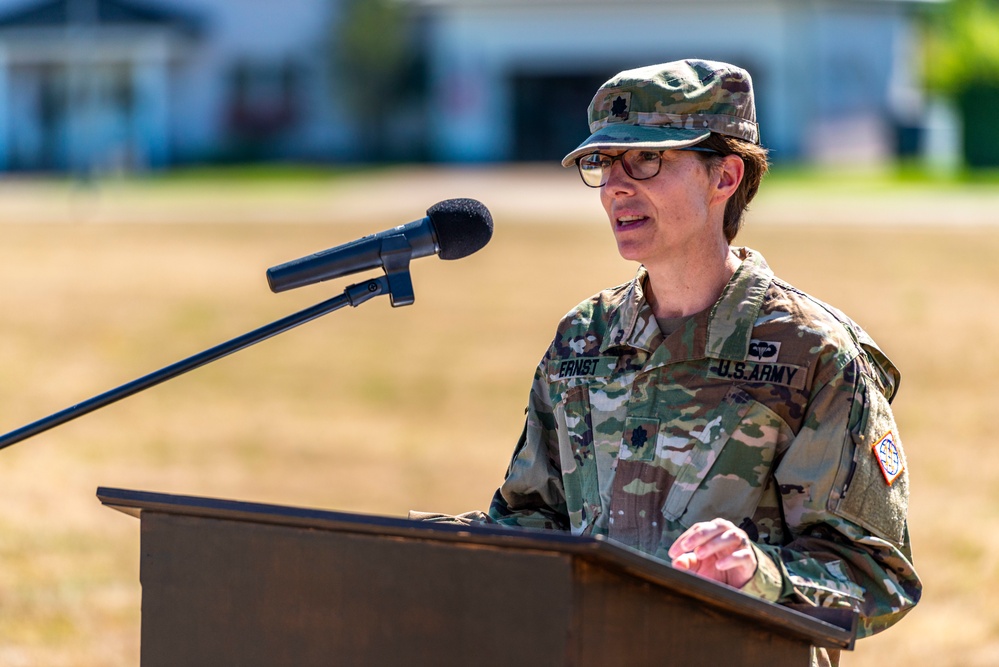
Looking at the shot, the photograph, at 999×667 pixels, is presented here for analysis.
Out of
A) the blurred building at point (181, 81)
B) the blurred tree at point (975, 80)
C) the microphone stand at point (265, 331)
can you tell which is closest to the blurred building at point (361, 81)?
the blurred building at point (181, 81)

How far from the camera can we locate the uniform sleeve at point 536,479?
8.91 feet

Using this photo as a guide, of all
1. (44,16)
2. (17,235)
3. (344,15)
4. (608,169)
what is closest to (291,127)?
(344,15)

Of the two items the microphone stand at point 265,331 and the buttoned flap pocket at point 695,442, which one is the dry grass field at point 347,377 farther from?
the microphone stand at point 265,331

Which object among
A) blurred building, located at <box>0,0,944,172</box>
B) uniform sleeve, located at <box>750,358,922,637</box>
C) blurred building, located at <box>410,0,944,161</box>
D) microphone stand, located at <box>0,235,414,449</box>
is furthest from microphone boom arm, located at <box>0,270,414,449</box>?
blurred building, located at <box>0,0,944,172</box>

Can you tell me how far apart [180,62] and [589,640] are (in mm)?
43729

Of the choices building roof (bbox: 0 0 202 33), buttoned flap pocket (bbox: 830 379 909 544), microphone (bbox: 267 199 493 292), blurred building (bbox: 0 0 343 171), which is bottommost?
blurred building (bbox: 0 0 343 171)

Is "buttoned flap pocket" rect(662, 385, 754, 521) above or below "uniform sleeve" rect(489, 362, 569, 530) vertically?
above

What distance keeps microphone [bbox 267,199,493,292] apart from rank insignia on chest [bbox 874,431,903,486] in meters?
0.74

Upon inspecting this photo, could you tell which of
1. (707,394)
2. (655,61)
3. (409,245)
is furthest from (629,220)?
(655,61)

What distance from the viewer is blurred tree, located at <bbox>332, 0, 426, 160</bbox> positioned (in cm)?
4069

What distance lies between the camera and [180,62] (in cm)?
4359

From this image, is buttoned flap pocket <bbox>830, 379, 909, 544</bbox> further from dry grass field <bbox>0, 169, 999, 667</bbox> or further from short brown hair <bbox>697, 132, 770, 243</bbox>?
dry grass field <bbox>0, 169, 999, 667</bbox>

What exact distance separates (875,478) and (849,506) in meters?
0.07

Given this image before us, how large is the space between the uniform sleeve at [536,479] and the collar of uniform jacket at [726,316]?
20 cm
